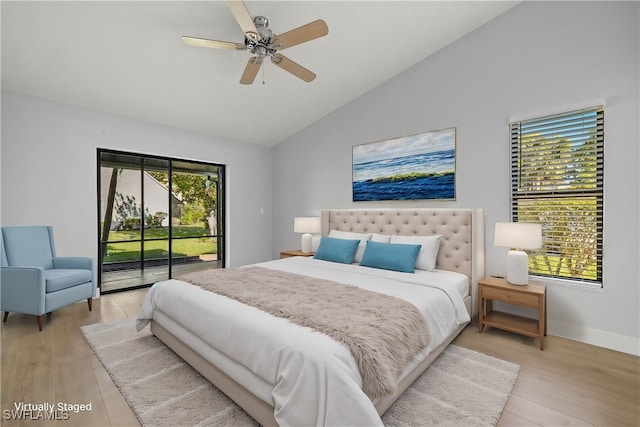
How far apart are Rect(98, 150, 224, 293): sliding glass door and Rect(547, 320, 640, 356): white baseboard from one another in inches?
192

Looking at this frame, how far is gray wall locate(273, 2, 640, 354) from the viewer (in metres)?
2.47

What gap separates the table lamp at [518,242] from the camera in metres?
2.62

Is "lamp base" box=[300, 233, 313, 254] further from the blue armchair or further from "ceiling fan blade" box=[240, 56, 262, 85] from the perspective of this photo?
the blue armchair

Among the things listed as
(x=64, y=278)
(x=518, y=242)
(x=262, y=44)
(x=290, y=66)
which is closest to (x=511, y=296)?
(x=518, y=242)

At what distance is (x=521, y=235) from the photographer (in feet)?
8.70

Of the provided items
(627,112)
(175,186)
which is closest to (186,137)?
(175,186)

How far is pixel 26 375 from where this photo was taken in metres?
2.10

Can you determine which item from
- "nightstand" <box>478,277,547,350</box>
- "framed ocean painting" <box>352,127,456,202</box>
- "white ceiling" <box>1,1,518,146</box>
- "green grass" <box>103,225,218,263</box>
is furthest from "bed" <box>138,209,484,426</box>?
"green grass" <box>103,225,218,263</box>

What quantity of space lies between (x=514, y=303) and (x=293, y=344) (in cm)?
227

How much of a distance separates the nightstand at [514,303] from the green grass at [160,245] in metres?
4.39

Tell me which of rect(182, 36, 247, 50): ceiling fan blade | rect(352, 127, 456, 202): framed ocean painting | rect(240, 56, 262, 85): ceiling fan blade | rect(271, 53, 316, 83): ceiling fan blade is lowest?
rect(352, 127, 456, 202): framed ocean painting

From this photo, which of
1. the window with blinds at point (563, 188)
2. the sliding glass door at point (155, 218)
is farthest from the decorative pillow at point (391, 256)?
the sliding glass door at point (155, 218)

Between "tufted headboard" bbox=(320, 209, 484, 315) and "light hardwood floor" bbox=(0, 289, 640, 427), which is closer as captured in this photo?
"light hardwood floor" bbox=(0, 289, 640, 427)

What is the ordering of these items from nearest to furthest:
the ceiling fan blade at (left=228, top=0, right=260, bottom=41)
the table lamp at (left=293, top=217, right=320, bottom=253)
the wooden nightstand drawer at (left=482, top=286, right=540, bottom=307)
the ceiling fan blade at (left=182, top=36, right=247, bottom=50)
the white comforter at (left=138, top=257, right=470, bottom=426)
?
the white comforter at (left=138, top=257, right=470, bottom=426)
the ceiling fan blade at (left=228, top=0, right=260, bottom=41)
the ceiling fan blade at (left=182, top=36, right=247, bottom=50)
the wooden nightstand drawer at (left=482, top=286, right=540, bottom=307)
the table lamp at (left=293, top=217, right=320, bottom=253)
